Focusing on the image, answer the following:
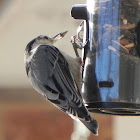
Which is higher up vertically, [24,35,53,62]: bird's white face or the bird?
[24,35,53,62]: bird's white face

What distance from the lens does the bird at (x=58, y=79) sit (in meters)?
4.67

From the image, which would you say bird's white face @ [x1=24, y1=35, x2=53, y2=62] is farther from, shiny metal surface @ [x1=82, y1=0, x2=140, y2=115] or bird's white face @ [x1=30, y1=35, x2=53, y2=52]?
shiny metal surface @ [x1=82, y1=0, x2=140, y2=115]

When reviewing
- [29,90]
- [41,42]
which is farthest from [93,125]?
[29,90]

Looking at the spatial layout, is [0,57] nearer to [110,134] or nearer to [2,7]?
[2,7]

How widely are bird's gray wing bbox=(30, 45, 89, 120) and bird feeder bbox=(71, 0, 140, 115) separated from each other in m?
0.14

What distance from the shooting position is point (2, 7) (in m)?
8.95

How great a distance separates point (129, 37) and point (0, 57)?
4.85m

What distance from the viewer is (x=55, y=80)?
477 cm

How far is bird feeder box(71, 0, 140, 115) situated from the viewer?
467 cm

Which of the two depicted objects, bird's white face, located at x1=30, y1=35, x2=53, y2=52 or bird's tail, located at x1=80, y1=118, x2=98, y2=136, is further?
bird's white face, located at x1=30, y1=35, x2=53, y2=52

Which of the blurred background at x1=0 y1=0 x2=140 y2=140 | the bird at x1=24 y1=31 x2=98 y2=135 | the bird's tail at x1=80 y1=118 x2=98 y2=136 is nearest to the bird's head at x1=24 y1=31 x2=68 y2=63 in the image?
the bird at x1=24 y1=31 x2=98 y2=135

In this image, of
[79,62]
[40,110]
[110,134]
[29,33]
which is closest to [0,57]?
[29,33]

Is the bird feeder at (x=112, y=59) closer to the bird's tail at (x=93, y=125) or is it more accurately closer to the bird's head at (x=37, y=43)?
the bird's tail at (x=93, y=125)

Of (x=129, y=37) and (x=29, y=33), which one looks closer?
(x=129, y=37)
